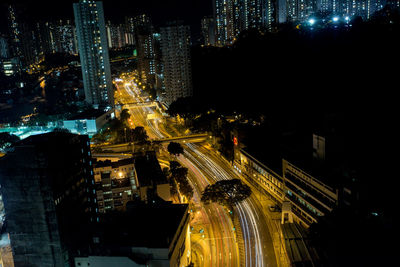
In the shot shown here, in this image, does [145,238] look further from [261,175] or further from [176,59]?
[176,59]

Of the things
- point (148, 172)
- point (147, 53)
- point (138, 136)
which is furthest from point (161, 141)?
point (147, 53)

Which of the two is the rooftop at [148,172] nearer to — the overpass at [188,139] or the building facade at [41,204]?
the building facade at [41,204]

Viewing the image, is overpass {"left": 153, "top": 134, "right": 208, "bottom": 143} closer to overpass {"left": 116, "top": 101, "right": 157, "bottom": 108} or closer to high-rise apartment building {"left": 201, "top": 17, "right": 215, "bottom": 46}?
overpass {"left": 116, "top": 101, "right": 157, "bottom": 108}

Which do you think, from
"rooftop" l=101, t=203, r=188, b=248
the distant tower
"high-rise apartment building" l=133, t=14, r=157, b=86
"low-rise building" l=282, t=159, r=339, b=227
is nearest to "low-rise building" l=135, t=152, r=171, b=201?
"rooftop" l=101, t=203, r=188, b=248

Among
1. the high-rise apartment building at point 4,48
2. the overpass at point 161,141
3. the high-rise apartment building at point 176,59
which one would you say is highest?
the high-rise apartment building at point 4,48

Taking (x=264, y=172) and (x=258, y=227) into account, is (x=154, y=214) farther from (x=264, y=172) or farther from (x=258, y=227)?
(x=264, y=172)

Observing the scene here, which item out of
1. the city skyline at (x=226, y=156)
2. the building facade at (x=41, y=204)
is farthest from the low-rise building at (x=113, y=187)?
the building facade at (x=41, y=204)

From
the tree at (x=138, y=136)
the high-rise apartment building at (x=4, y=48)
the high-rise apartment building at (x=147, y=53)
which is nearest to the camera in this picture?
the tree at (x=138, y=136)

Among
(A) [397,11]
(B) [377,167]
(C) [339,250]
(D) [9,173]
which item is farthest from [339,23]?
(D) [9,173]
